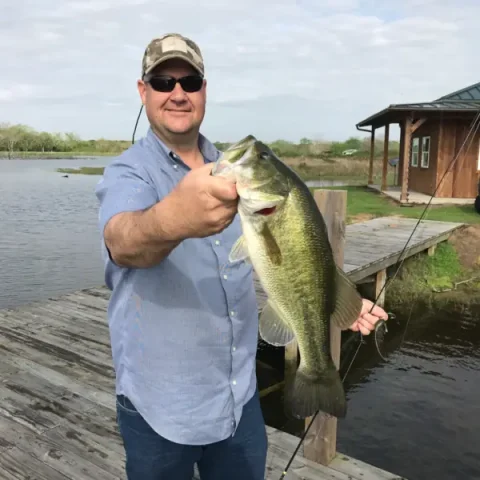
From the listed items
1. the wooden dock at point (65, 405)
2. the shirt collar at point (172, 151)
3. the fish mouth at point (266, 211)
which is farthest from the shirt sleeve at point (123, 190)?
the wooden dock at point (65, 405)

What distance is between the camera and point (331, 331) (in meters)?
3.94

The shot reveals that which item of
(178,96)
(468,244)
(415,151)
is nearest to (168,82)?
(178,96)

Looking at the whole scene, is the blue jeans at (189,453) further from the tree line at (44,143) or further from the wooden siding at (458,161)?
the tree line at (44,143)

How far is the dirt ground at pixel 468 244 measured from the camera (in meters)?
12.8

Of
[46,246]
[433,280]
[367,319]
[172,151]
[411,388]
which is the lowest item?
[411,388]

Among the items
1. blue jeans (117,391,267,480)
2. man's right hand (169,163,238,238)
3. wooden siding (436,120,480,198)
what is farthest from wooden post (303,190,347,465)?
wooden siding (436,120,480,198)

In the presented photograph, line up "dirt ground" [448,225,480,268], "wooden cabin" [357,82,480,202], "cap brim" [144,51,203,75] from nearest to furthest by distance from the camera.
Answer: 1. "cap brim" [144,51,203,75]
2. "dirt ground" [448,225,480,268]
3. "wooden cabin" [357,82,480,202]

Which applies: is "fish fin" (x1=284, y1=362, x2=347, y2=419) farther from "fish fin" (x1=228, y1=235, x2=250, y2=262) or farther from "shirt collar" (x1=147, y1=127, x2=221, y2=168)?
"shirt collar" (x1=147, y1=127, x2=221, y2=168)

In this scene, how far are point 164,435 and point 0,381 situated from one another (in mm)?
3892

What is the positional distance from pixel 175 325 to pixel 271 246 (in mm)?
582

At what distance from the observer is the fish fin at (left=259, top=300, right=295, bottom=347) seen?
6.58ft

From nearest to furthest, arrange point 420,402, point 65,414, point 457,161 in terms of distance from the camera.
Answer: point 65,414 < point 420,402 < point 457,161

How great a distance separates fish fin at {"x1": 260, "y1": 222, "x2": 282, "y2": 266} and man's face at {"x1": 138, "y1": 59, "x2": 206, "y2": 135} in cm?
77

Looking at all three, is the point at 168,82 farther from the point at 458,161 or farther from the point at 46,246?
the point at 458,161
